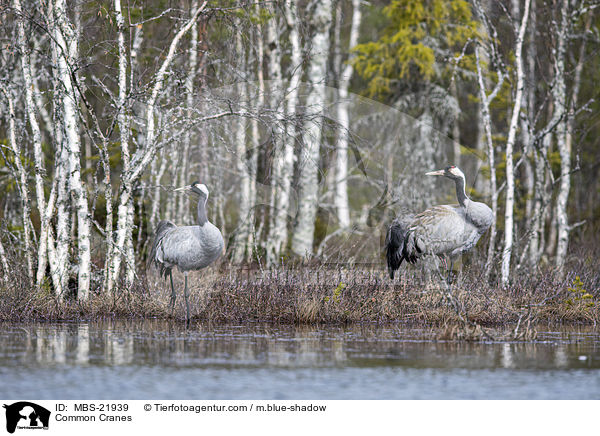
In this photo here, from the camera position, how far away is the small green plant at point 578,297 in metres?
11.5

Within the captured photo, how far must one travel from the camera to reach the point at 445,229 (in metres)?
11.8

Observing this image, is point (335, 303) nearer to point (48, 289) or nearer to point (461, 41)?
point (48, 289)

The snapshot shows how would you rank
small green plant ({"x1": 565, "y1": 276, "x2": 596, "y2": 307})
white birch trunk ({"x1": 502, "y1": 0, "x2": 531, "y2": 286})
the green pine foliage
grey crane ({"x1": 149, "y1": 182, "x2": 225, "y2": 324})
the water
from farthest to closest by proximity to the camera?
the green pine foliage, white birch trunk ({"x1": 502, "y1": 0, "x2": 531, "y2": 286}), small green plant ({"x1": 565, "y1": 276, "x2": 596, "y2": 307}), grey crane ({"x1": 149, "y1": 182, "x2": 225, "y2": 324}), the water

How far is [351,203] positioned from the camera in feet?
86.6

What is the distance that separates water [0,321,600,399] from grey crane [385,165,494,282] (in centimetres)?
220

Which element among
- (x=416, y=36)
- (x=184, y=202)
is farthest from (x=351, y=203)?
(x=184, y=202)

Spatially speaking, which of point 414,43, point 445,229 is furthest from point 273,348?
point 414,43

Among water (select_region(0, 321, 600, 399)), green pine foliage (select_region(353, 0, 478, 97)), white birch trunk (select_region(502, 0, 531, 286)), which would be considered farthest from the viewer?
green pine foliage (select_region(353, 0, 478, 97))

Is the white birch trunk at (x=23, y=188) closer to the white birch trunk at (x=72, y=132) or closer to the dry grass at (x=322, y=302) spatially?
the dry grass at (x=322, y=302)

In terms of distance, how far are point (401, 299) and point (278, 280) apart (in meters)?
1.62

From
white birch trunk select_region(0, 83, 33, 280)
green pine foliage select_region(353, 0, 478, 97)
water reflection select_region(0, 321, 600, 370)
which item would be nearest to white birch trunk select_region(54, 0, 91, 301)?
white birch trunk select_region(0, 83, 33, 280)

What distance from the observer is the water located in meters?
6.36

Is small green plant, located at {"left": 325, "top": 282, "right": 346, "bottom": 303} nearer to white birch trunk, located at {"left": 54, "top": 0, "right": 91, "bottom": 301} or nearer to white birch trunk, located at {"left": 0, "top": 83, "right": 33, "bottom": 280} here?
white birch trunk, located at {"left": 54, "top": 0, "right": 91, "bottom": 301}

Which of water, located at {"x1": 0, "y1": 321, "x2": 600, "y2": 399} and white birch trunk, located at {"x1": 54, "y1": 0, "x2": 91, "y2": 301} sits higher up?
white birch trunk, located at {"x1": 54, "y1": 0, "x2": 91, "y2": 301}
